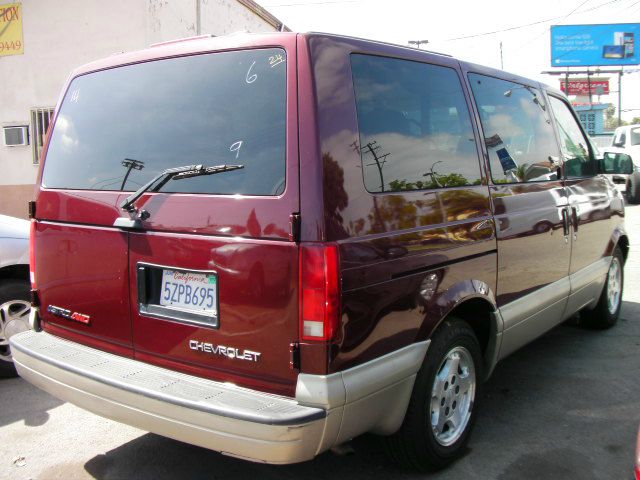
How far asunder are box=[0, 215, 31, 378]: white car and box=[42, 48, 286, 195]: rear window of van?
1424 mm

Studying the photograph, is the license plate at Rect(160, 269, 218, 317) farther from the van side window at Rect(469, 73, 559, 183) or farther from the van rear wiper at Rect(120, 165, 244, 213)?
the van side window at Rect(469, 73, 559, 183)

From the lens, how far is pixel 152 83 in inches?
115

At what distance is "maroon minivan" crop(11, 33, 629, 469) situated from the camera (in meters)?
2.38

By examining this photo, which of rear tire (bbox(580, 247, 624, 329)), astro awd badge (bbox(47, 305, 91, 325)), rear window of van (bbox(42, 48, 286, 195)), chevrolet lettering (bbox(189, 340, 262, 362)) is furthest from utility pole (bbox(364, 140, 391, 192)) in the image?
rear tire (bbox(580, 247, 624, 329))

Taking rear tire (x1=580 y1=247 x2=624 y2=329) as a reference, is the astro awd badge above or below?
above

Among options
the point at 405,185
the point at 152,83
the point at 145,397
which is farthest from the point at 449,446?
the point at 152,83

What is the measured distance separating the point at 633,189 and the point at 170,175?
1685cm

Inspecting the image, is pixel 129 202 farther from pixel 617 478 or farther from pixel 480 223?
pixel 617 478

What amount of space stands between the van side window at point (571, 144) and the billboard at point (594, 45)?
4000 cm

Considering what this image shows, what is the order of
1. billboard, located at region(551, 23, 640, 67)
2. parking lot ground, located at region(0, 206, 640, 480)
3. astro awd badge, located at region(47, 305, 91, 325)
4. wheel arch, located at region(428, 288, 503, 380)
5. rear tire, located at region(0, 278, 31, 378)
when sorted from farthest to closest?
billboard, located at region(551, 23, 640, 67) < rear tire, located at region(0, 278, 31, 378) < wheel arch, located at region(428, 288, 503, 380) < parking lot ground, located at region(0, 206, 640, 480) < astro awd badge, located at region(47, 305, 91, 325)

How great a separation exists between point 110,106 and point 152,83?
321 mm

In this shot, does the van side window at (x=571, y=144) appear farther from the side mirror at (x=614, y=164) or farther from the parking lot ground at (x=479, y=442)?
the parking lot ground at (x=479, y=442)

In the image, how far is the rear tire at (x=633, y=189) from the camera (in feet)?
53.8

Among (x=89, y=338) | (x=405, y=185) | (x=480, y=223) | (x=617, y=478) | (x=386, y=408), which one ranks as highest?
(x=405, y=185)
